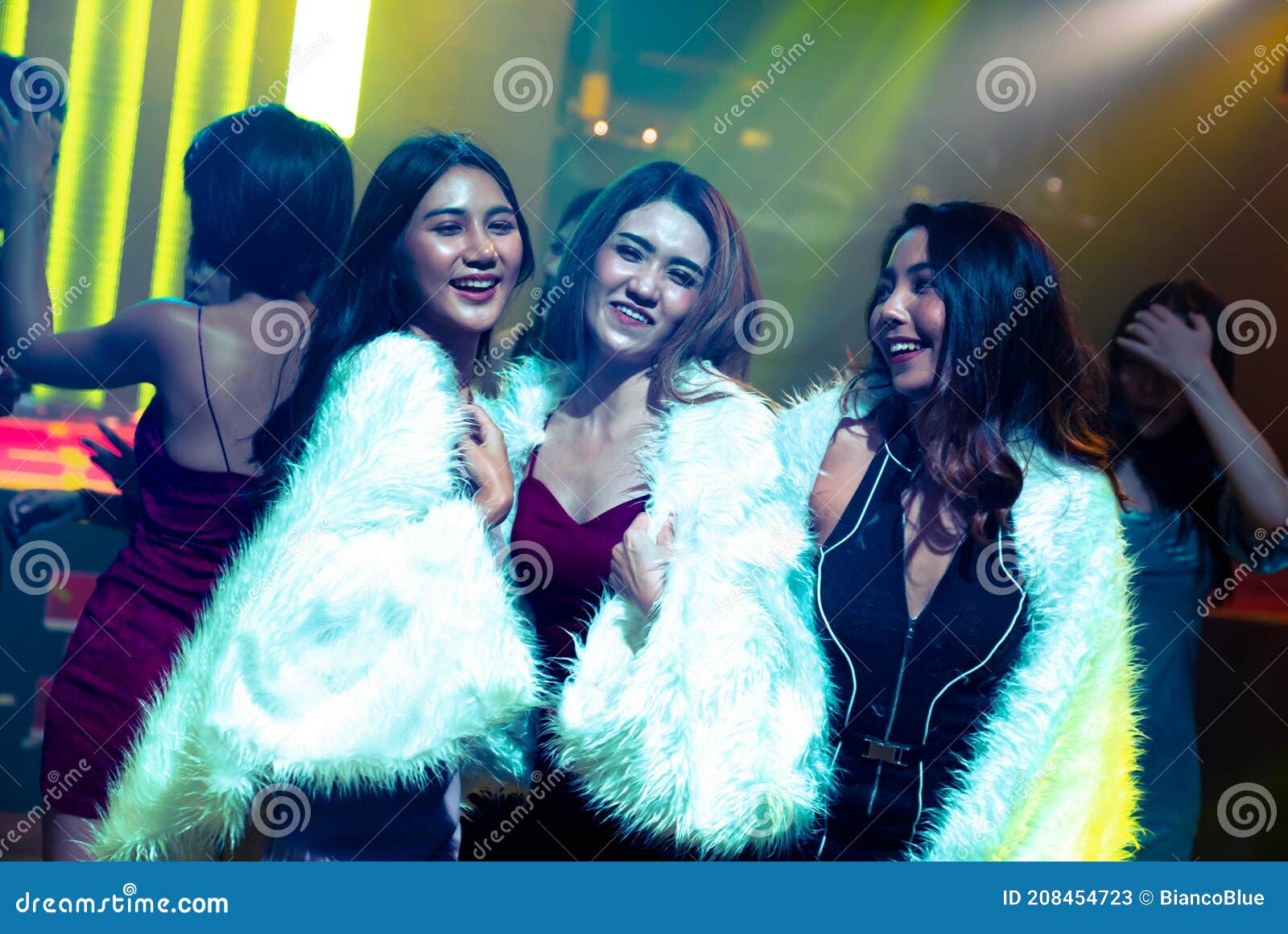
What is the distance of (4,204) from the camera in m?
2.17

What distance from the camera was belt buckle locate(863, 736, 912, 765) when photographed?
2.20m

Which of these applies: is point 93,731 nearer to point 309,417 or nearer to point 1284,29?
point 309,417

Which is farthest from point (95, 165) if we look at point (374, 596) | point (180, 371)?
point (374, 596)

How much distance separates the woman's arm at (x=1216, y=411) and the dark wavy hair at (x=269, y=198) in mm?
1851

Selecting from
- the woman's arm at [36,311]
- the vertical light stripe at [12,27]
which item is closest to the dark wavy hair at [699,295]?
the woman's arm at [36,311]

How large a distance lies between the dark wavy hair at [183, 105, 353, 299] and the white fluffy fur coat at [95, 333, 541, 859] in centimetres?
31

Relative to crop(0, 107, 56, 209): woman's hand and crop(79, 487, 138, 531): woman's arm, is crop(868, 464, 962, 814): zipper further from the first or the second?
crop(0, 107, 56, 209): woman's hand

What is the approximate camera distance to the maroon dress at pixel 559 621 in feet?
6.93

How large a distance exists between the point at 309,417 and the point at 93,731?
836 mm

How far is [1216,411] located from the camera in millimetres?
2367

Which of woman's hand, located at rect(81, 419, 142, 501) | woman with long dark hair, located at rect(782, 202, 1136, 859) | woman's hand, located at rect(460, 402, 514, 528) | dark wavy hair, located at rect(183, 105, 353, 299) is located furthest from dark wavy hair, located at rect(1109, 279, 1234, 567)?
woman's hand, located at rect(81, 419, 142, 501)

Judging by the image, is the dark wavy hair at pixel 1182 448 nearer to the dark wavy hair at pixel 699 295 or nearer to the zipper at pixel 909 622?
the zipper at pixel 909 622

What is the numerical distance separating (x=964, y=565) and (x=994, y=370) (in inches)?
17.5
